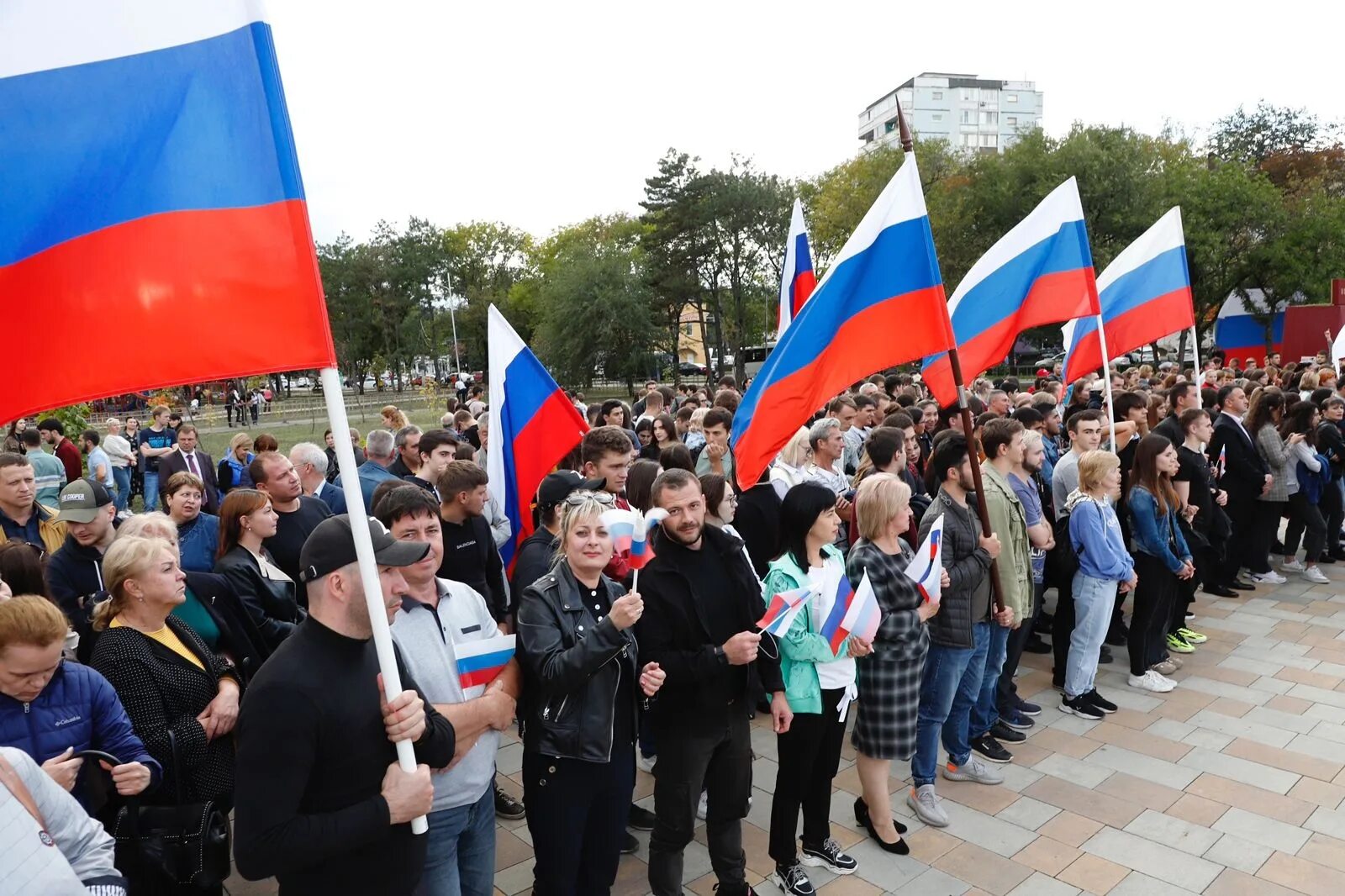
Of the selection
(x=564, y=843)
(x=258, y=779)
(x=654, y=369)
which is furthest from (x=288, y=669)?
(x=654, y=369)

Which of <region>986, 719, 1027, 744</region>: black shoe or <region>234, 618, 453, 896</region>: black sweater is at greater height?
<region>234, 618, 453, 896</region>: black sweater

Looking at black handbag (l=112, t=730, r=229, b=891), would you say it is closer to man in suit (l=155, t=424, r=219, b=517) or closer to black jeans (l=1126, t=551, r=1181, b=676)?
black jeans (l=1126, t=551, r=1181, b=676)

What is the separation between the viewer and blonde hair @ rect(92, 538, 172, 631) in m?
3.21

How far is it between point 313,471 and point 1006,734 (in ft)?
18.0

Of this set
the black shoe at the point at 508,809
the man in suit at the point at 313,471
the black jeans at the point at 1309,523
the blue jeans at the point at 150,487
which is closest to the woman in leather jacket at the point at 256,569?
the black shoe at the point at 508,809

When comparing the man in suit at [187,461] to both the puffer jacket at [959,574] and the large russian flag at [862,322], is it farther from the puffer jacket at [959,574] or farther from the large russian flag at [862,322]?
the puffer jacket at [959,574]

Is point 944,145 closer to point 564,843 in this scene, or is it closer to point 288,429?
point 288,429

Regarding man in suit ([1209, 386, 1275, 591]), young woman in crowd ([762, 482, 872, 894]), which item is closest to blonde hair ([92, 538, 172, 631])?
young woman in crowd ([762, 482, 872, 894])

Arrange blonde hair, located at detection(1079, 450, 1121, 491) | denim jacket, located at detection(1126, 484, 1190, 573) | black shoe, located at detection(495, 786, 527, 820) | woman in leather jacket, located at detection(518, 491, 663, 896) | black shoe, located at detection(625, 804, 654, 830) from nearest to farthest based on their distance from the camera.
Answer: woman in leather jacket, located at detection(518, 491, 663, 896), black shoe, located at detection(625, 804, 654, 830), black shoe, located at detection(495, 786, 527, 820), blonde hair, located at detection(1079, 450, 1121, 491), denim jacket, located at detection(1126, 484, 1190, 573)

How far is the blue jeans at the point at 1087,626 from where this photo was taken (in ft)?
19.3

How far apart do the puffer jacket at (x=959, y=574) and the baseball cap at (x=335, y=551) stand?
326 centimetres

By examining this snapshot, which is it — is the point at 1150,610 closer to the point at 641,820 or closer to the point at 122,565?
the point at 641,820

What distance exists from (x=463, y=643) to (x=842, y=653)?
186 cm

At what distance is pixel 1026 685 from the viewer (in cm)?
661
